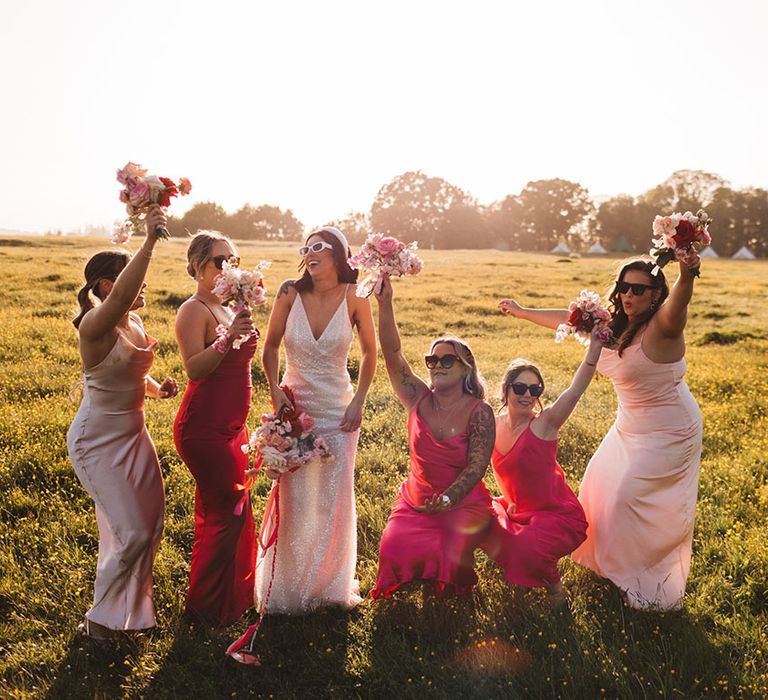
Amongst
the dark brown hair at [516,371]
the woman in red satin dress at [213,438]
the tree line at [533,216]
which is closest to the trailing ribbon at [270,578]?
the woman in red satin dress at [213,438]

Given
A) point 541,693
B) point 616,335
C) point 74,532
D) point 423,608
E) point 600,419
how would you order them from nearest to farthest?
point 541,693
point 423,608
point 616,335
point 74,532
point 600,419

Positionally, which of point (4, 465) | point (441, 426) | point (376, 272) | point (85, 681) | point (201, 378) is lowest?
point (85, 681)

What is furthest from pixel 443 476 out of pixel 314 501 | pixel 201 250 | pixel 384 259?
pixel 201 250

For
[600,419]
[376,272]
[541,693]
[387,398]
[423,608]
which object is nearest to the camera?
[541,693]

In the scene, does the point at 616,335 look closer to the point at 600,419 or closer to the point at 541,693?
the point at 541,693

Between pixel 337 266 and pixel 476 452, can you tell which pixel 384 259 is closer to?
pixel 337 266

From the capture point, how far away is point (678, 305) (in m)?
4.82

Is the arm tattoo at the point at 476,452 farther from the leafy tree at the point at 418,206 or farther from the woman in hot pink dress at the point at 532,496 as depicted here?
the leafy tree at the point at 418,206

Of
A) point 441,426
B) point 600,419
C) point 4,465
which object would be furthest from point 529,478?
point 4,465

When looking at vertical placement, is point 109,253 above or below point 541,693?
above

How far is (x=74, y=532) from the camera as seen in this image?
20.8 ft

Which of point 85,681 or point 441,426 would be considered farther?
point 441,426

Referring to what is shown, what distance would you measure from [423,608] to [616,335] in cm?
292

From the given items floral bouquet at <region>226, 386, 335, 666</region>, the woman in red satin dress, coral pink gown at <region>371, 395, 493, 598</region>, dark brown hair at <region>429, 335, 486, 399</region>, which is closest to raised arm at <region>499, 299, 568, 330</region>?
dark brown hair at <region>429, 335, 486, 399</region>
